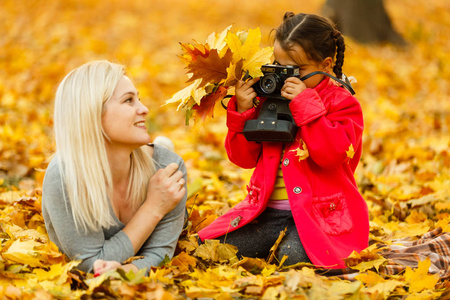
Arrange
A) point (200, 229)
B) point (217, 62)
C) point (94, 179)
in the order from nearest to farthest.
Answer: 1. point (94, 179)
2. point (217, 62)
3. point (200, 229)

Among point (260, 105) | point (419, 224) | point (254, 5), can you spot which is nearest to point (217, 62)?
point (260, 105)

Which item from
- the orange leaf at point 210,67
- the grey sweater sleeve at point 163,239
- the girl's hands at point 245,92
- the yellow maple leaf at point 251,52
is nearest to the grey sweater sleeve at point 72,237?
the grey sweater sleeve at point 163,239

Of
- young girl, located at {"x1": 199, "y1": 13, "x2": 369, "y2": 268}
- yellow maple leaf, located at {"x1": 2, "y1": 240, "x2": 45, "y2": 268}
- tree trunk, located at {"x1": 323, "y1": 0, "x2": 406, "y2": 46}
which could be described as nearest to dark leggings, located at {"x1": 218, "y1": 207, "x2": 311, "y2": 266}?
young girl, located at {"x1": 199, "y1": 13, "x2": 369, "y2": 268}

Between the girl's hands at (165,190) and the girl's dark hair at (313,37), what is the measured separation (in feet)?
2.62

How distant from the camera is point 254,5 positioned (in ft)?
38.9

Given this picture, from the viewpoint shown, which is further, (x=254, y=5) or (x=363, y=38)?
(x=254, y=5)

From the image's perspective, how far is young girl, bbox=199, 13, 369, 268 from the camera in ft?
7.90

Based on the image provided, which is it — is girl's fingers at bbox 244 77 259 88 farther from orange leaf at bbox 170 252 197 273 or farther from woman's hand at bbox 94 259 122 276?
woman's hand at bbox 94 259 122 276

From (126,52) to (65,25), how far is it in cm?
142

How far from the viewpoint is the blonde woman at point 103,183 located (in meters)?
2.22

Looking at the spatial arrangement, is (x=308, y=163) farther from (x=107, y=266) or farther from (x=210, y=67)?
→ (x=107, y=266)

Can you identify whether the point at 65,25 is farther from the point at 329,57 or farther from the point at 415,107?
the point at 329,57

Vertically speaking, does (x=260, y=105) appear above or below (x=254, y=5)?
below

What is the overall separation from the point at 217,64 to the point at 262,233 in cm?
89
